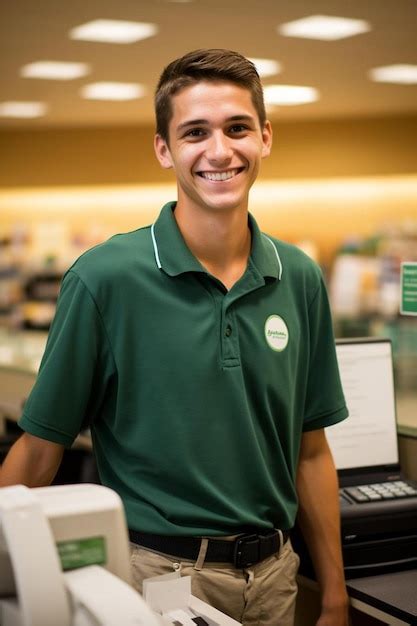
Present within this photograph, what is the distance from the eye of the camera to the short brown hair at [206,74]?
1.60 metres

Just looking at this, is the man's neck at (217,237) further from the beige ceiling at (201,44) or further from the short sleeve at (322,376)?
the beige ceiling at (201,44)

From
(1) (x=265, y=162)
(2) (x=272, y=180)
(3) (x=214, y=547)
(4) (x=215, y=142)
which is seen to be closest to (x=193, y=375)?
(3) (x=214, y=547)

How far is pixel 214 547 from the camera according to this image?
1.58 meters

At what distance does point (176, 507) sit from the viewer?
5.11ft

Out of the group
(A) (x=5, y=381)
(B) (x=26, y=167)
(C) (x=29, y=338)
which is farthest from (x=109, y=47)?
(B) (x=26, y=167)

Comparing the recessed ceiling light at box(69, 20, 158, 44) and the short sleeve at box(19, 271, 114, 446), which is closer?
the short sleeve at box(19, 271, 114, 446)

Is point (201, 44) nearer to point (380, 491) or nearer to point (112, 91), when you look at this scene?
point (112, 91)

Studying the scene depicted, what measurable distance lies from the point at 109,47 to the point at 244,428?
5.81 m

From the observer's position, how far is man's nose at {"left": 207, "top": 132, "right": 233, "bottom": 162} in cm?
157

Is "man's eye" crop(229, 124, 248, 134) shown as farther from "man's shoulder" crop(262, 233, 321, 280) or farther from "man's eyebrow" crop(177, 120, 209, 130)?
"man's shoulder" crop(262, 233, 321, 280)

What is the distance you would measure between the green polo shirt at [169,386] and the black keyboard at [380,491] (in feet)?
1.45

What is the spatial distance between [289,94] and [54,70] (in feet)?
8.67

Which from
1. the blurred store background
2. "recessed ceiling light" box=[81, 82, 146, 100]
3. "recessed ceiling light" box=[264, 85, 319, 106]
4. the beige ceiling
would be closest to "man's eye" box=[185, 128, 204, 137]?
the blurred store background

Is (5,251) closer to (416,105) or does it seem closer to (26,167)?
(26,167)
